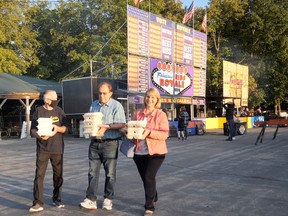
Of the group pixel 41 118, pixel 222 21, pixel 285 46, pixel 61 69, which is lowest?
pixel 41 118

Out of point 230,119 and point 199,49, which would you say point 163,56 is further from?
point 230,119

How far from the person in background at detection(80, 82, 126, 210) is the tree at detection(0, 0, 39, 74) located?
2667 cm

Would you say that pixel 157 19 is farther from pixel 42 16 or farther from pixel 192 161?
pixel 42 16

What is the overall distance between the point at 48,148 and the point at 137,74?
1474 cm

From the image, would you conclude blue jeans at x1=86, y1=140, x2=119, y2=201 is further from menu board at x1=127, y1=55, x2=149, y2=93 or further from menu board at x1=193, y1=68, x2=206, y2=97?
menu board at x1=193, y1=68, x2=206, y2=97

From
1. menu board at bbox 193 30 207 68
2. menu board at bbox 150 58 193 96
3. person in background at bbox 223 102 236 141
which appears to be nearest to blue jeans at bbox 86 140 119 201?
person in background at bbox 223 102 236 141

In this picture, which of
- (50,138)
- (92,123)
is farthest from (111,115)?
(50,138)

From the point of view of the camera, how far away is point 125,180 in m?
8.04

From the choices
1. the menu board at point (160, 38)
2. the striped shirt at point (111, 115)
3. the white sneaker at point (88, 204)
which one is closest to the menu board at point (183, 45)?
the menu board at point (160, 38)

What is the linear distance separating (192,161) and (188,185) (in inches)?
133

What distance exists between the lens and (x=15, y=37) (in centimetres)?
3341

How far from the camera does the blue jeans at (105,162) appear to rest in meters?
5.62

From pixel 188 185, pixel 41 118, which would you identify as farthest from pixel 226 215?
pixel 41 118

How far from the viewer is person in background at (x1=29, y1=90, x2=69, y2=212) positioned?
18.7 ft
